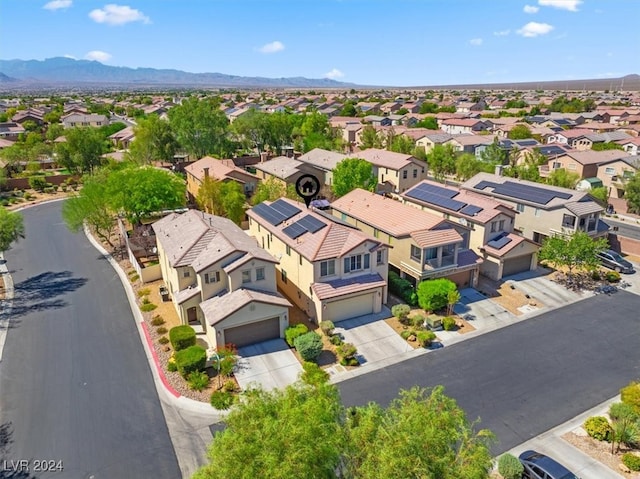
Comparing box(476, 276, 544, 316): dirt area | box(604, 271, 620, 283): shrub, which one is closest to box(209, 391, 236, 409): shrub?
box(476, 276, 544, 316): dirt area

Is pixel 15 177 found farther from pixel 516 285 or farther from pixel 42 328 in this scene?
pixel 516 285

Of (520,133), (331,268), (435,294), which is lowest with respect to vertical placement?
(435,294)

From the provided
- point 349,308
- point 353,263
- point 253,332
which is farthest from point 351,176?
point 253,332

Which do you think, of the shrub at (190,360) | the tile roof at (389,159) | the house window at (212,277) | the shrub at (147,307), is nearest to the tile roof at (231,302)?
the house window at (212,277)

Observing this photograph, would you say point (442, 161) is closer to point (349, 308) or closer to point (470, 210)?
point (470, 210)

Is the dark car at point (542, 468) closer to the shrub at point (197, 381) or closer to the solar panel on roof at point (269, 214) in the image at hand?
the shrub at point (197, 381)

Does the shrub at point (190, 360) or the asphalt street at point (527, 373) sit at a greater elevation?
the shrub at point (190, 360)
